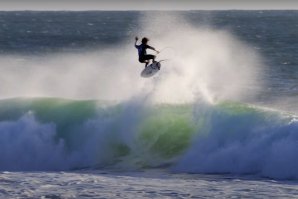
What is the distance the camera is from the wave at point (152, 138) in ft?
64.4

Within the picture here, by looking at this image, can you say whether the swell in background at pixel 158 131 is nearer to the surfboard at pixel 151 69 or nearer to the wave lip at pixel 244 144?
the wave lip at pixel 244 144

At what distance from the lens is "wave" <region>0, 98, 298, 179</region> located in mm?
19641

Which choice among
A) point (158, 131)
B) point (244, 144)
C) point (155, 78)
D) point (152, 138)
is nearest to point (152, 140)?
point (152, 138)

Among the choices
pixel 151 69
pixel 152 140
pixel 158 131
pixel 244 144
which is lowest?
pixel 244 144

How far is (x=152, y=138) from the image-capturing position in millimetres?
22172

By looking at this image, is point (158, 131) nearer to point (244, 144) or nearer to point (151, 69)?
point (151, 69)

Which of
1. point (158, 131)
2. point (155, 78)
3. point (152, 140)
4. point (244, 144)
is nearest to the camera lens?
point (244, 144)

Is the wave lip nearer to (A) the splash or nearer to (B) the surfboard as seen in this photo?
(A) the splash

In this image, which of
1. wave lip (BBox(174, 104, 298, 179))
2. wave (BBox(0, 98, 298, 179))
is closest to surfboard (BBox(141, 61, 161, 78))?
wave (BBox(0, 98, 298, 179))

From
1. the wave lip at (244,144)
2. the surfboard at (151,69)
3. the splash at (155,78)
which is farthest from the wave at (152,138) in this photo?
the surfboard at (151,69)

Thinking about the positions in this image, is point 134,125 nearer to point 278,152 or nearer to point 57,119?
point 57,119

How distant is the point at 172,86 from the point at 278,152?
479 centimetres

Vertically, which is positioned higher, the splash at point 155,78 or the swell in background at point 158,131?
the splash at point 155,78

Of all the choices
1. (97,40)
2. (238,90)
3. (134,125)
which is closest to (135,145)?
(134,125)
